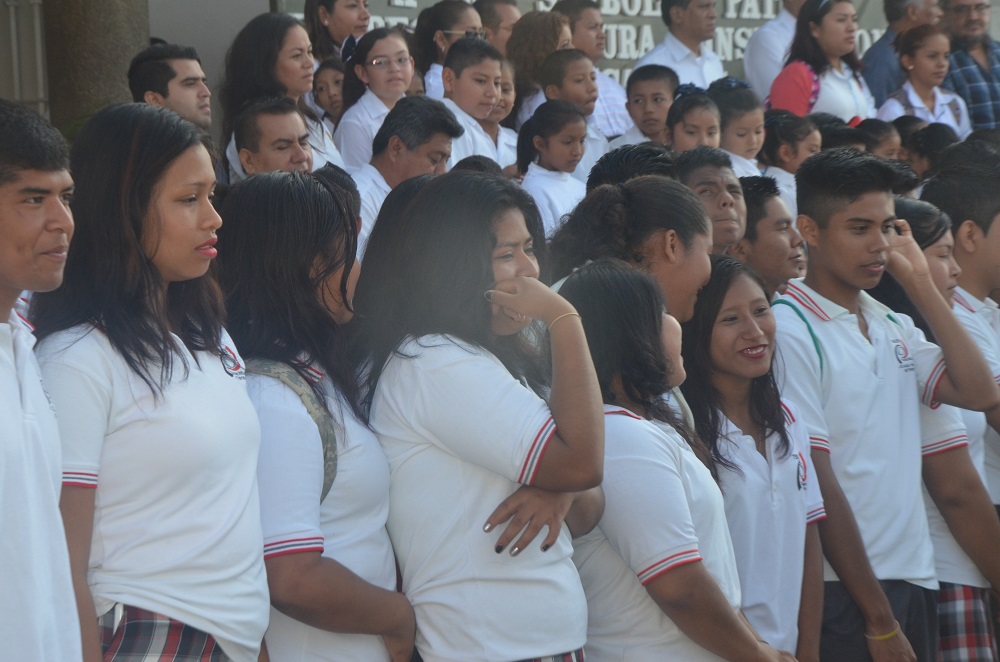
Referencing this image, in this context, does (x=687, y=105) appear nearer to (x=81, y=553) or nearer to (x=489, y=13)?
(x=489, y=13)

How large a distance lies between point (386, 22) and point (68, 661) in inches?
252

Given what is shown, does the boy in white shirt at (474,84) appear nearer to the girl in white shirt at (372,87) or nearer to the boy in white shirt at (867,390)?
the girl in white shirt at (372,87)

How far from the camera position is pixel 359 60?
20.9ft

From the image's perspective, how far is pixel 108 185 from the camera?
229cm

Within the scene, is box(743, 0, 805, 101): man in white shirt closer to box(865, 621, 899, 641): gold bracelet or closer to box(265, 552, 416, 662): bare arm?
box(865, 621, 899, 641): gold bracelet

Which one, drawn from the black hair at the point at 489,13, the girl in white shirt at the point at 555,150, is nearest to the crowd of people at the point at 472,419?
the girl in white shirt at the point at 555,150

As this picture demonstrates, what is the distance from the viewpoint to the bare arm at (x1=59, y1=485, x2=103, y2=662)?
205cm

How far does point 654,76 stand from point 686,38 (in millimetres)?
1357

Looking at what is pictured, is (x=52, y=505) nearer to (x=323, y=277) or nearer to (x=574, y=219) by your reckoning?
(x=323, y=277)

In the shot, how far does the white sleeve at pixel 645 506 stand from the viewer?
8.83 ft

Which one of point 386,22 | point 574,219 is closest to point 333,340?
point 574,219

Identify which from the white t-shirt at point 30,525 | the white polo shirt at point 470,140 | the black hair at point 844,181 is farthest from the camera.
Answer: the white polo shirt at point 470,140

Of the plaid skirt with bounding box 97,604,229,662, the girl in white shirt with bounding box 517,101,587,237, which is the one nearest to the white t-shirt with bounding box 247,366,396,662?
the plaid skirt with bounding box 97,604,229,662

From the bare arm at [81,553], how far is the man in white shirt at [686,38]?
259 inches
